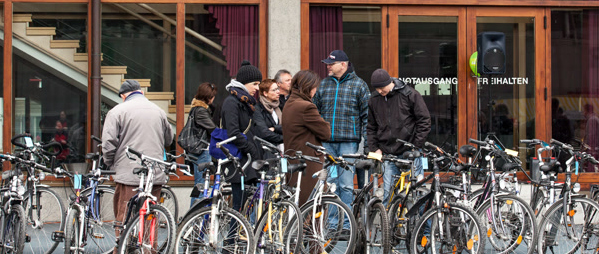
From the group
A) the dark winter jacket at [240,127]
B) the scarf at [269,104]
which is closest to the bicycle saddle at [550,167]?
the scarf at [269,104]

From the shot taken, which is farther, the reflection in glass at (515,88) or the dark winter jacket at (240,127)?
the reflection in glass at (515,88)

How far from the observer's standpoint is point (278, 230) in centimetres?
731

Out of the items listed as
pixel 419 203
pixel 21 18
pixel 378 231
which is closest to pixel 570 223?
pixel 419 203

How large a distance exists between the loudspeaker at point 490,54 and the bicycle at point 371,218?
3944 millimetres

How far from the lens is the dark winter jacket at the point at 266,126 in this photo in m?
8.62

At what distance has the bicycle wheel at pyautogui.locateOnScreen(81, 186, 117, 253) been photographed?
829 cm

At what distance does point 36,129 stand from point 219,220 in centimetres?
517

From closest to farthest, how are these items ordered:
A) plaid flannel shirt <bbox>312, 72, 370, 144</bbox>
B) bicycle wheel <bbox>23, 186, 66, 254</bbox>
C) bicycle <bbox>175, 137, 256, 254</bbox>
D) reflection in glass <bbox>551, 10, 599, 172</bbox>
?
A: 1. bicycle <bbox>175, 137, 256, 254</bbox>
2. bicycle wheel <bbox>23, 186, 66, 254</bbox>
3. plaid flannel shirt <bbox>312, 72, 370, 144</bbox>
4. reflection in glass <bbox>551, 10, 599, 172</bbox>

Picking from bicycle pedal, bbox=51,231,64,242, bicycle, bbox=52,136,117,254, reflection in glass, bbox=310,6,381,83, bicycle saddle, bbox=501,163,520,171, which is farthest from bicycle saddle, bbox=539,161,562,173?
bicycle pedal, bbox=51,231,64,242

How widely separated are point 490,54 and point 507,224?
351 cm

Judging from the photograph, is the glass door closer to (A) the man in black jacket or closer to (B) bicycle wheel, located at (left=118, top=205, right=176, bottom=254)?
(A) the man in black jacket

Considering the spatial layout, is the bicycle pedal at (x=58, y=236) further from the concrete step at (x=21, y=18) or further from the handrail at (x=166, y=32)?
the concrete step at (x=21, y=18)

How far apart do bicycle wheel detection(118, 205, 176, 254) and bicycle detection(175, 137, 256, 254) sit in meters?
0.12

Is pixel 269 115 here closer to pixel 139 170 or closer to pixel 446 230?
pixel 139 170
